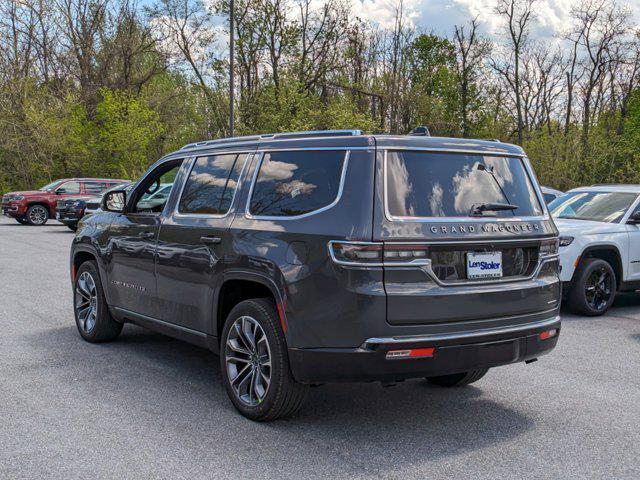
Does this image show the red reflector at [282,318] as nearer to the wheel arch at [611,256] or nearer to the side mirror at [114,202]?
the side mirror at [114,202]

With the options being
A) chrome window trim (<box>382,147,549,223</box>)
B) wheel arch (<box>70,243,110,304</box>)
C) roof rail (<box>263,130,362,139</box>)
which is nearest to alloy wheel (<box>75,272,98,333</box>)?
wheel arch (<box>70,243,110,304</box>)

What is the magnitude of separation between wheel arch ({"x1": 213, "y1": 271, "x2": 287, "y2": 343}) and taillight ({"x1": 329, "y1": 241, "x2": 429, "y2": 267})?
52 cm

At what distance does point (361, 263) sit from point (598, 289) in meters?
6.08

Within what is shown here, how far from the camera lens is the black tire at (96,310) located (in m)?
6.80

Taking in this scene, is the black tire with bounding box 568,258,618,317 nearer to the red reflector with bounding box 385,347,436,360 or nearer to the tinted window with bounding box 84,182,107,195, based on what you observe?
the red reflector with bounding box 385,347,436,360

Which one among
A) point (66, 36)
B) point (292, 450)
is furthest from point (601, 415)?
point (66, 36)

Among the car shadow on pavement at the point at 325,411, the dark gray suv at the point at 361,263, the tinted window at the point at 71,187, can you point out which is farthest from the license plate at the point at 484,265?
the tinted window at the point at 71,187

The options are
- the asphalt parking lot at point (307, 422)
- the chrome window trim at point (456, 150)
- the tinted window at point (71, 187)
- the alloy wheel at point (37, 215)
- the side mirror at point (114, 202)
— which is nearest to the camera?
the asphalt parking lot at point (307, 422)

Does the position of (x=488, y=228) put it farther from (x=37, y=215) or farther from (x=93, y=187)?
(x=37, y=215)

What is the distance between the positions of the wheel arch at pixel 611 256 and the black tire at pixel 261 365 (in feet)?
19.0

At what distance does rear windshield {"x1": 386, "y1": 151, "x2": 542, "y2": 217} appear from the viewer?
13.9 feet

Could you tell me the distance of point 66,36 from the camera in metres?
40.9

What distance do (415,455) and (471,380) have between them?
63.4 inches

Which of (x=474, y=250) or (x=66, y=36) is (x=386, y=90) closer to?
(x=66, y=36)
